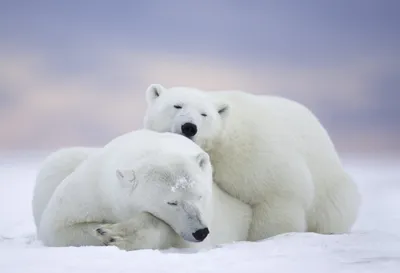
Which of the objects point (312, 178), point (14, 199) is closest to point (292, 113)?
point (312, 178)

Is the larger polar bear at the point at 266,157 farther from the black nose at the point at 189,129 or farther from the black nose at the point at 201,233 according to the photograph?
the black nose at the point at 201,233

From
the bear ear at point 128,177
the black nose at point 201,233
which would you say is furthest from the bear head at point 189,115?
the black nose at point 201,233

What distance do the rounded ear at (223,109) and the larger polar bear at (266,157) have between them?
0.01 metres

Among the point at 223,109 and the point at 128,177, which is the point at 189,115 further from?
the point at 128,177

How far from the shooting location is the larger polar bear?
691cm

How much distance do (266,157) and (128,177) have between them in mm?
2346

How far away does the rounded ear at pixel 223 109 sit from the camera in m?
7.22

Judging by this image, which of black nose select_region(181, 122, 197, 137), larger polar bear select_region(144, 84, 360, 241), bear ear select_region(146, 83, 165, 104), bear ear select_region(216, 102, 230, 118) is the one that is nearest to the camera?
black nose select_region(181, 122, 197, 137)

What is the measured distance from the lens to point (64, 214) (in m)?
5.61

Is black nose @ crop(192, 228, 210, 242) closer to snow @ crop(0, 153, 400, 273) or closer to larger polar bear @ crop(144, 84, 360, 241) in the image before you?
snow @ crop(0, 153, 400, 273)

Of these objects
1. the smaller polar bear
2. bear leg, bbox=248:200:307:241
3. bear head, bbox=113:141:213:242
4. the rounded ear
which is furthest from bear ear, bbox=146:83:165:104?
bear head, bbox=113:141:213:242

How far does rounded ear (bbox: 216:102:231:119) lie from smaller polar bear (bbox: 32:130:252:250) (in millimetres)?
1360

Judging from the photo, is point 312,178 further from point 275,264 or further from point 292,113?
point 275,264

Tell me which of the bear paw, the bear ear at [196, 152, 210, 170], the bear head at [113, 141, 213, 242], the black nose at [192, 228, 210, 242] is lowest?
the bear paw
